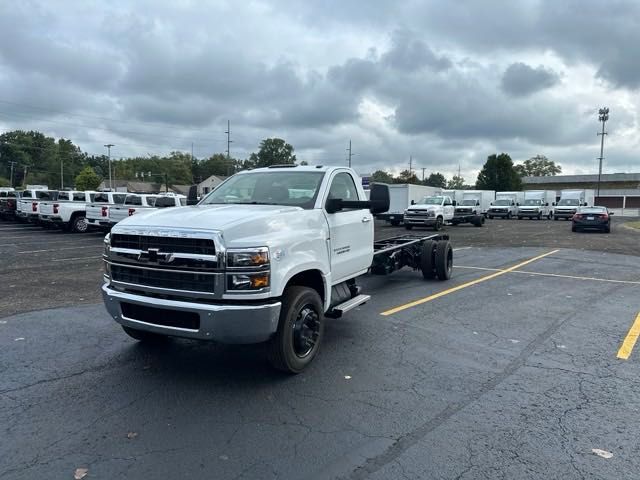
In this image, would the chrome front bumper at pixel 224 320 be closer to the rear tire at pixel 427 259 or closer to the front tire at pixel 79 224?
the rear tire at pixel 427 259

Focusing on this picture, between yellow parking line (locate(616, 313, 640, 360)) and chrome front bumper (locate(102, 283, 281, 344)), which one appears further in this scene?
yellow parking line (locate(616, 313, 640, 360))

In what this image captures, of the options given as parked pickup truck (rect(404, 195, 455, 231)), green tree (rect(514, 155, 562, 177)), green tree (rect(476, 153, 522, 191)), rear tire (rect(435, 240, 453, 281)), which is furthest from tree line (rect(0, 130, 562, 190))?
rear tire (rect(435, 240, 453, 281))

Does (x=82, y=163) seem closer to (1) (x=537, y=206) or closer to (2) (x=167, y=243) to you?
(1) (x=537, y=206)

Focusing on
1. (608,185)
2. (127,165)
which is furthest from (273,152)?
(608,185)

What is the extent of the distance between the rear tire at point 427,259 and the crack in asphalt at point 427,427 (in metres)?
4.48

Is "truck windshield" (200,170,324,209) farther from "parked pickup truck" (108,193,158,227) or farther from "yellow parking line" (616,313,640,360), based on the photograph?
"parked pickup truck" (108,193,158,227)

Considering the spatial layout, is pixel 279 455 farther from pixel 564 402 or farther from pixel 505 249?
pixel 505 249

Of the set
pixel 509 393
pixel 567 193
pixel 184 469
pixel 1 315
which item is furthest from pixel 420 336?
pixel 567 193

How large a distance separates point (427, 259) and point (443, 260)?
328 millimetres

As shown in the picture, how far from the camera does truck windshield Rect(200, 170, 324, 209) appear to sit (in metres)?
5.46

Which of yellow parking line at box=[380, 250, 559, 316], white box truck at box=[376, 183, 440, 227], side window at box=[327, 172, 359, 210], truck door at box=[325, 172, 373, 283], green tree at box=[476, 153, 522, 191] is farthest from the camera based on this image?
green tree at box=[476, 153, 522, 191]

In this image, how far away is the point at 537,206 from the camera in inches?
1679

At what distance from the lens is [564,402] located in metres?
4.23

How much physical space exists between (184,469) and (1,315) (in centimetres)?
534
